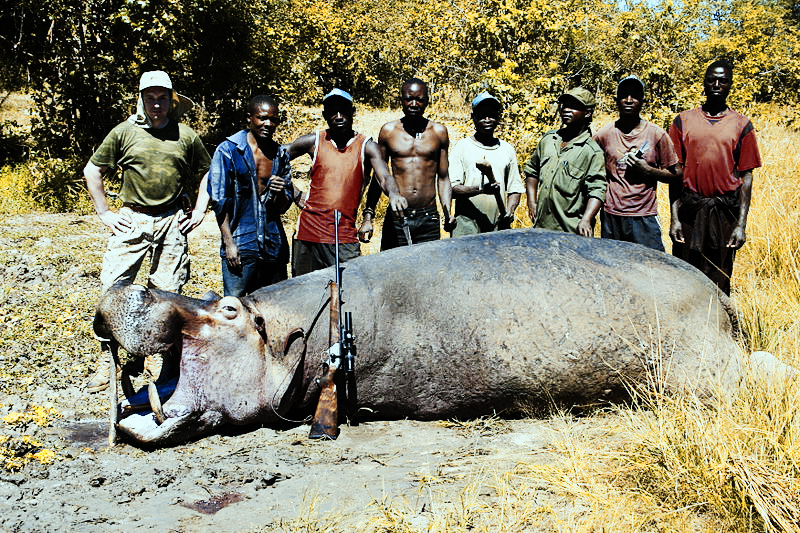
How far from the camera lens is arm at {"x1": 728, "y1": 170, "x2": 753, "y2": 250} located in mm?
5410

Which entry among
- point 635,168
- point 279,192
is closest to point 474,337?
point 279,192

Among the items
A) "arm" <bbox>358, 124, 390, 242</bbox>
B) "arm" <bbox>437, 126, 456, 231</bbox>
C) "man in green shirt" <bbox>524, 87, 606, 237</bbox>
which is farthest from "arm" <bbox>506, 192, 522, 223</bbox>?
"arm" <bbox>358, 124, 390, 242</bbox>

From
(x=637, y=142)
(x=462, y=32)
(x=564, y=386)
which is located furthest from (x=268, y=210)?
(x=462, y=32)

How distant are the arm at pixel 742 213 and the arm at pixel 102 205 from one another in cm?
411

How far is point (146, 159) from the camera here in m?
5.05

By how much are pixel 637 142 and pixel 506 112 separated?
5.24 metres

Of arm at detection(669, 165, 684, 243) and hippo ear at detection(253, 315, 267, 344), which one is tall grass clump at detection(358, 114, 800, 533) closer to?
hippo ear at detection(253, 315, 267, 344)

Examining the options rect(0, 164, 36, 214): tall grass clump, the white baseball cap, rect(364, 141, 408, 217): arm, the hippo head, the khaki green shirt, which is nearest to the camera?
the hippo head

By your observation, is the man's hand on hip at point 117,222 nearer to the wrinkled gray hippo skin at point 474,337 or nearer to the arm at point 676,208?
the wrinkled gray hippo skin at point 474,337

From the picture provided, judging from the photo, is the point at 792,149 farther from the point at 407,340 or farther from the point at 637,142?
the point at 407,340

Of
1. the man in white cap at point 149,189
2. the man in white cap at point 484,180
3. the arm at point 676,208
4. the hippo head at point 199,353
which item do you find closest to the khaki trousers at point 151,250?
the man in white cap at point 149,189

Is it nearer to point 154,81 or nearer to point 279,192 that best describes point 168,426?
point 279,192

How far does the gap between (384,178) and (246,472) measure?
2.42m

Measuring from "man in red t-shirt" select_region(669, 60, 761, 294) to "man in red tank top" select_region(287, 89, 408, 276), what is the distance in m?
2.03
